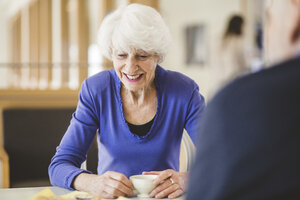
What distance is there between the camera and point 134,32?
4.63ft

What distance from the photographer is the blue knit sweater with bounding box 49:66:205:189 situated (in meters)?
1.45

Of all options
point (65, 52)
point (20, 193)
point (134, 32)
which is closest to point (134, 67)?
point (134, 32)

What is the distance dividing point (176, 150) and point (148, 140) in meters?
0.14

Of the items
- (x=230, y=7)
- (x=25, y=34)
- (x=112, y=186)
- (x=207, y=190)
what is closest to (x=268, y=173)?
(x=207, y=190)

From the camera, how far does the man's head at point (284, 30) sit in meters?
0.57

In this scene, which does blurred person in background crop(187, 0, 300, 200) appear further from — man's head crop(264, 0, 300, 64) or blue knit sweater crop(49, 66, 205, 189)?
blue knit sweater crop(49, 66, 205, 189)

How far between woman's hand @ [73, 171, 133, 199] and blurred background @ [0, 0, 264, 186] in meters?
0.98

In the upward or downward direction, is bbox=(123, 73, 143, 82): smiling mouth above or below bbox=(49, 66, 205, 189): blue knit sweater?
above

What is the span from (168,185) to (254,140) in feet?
2.27

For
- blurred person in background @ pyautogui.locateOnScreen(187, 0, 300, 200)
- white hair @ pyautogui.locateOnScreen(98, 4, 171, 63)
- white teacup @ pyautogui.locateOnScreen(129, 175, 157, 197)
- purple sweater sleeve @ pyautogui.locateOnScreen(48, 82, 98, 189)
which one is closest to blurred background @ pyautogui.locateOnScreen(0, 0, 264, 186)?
purple sweater sleeve @ pyautogui.locateOnScreen(48, 82, 98, 189)

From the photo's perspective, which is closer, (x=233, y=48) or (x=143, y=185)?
(x=143, y=185)

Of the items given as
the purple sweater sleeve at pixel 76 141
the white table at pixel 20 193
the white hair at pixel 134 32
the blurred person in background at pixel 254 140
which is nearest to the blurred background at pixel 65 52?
the purple sweater sleeve at pixel 76 141

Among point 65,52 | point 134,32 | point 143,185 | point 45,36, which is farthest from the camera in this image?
point 45,36

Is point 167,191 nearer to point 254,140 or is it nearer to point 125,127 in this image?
point 125,127
